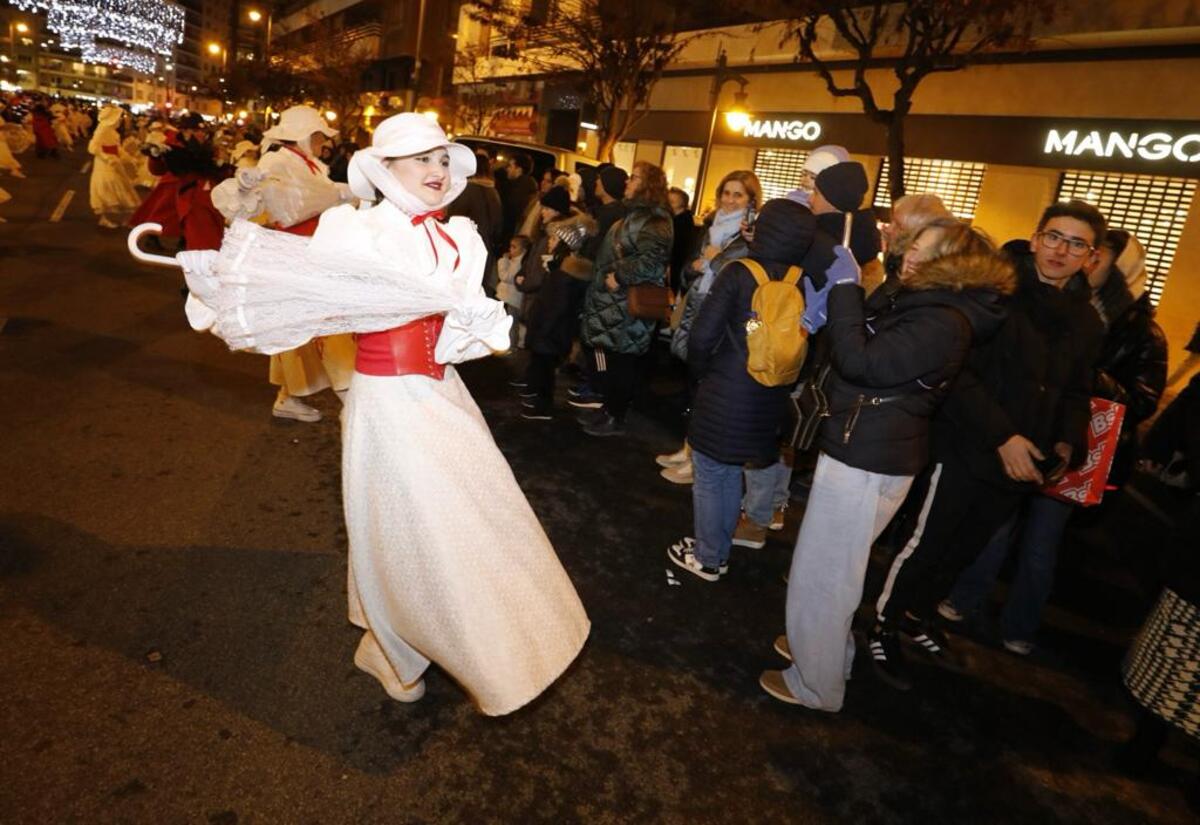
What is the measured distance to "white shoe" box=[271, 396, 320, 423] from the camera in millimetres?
5664

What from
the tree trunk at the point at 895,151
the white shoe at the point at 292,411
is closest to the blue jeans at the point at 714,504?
the white shoe at the point at 292,411

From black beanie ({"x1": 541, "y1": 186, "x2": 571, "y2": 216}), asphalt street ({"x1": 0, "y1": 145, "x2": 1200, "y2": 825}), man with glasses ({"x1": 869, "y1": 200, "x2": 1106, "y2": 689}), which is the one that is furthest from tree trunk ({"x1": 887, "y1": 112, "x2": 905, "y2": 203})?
man with glasses ({"x1": 869, "y1": 200, "x2": 1106, "y2": 689})

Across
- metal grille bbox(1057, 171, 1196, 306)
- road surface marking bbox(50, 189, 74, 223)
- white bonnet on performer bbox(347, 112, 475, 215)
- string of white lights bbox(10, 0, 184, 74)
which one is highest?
string of white lights bbox(10, 0, 184, 74)

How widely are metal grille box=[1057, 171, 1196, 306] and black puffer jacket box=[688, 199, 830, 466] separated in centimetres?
1076

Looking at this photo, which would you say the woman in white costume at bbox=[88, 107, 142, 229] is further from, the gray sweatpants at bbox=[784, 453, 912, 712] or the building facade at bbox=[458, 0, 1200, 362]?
the gray sweatpants at bbox=[784, 453, 912, 712]

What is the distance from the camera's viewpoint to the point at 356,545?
104 inches

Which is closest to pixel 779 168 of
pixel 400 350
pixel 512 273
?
pixel 512 273

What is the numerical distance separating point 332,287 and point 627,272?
141 inches

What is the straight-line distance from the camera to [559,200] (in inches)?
278

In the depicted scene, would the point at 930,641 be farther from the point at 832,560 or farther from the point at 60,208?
the point at 60,208

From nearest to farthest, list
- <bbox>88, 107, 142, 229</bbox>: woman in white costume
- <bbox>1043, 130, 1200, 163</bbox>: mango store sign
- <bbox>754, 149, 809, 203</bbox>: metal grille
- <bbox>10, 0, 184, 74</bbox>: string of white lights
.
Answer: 1. <bbox>1043, 130, 1200, 163</bbox>: mango store sign
2. <bbox>88, 107, 142, 229</bbox>: woman in white costume
3. <bbox>754, 149, 809, 203</bbox>: metal grille
4. <bbox>10, 0, 184, 74</bbox>: string of white lights

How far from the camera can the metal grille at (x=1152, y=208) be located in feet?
37.7

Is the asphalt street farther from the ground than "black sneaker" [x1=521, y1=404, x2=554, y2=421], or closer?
closer

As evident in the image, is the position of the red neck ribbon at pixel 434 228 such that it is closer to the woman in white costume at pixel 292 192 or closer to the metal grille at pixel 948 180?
the woman in white costume at pixel 292 192
